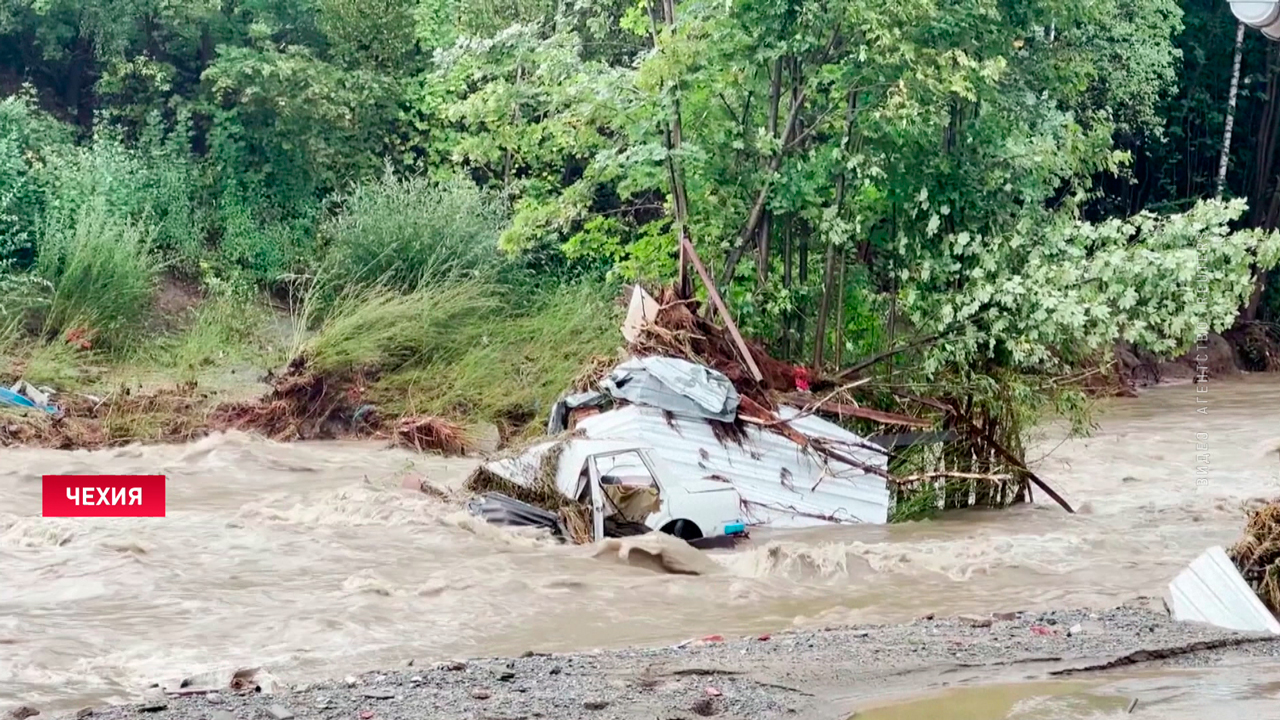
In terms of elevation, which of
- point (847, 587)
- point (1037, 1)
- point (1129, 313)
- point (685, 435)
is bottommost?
point (847, 587)

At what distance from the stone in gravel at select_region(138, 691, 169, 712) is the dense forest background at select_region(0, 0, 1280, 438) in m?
7.79

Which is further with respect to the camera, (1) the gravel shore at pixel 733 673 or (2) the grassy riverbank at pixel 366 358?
(2) the grassy riverbank at pixel 366 358

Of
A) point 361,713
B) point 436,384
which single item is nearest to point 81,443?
point 436,384

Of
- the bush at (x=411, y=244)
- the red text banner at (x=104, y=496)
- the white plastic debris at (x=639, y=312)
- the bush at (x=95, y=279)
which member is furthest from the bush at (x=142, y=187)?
the white plastic debris at (x=639, y=312)

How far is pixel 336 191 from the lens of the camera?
2269 cm

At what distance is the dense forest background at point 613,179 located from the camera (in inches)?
498

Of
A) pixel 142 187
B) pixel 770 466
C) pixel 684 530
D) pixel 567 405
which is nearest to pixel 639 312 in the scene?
pixel 567 405

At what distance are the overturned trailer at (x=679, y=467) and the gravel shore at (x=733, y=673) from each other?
3.04 meters

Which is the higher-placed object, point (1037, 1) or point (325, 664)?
point (1037, 1)

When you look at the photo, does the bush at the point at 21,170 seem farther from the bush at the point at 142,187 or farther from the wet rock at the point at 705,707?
the wet rock at the point at 705,707

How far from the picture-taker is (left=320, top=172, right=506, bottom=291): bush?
19.2 meters

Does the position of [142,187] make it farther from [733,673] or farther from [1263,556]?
[1263,556]

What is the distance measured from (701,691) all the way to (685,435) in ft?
18.3

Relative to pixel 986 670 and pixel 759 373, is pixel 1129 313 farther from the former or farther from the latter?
pixel 986 670
